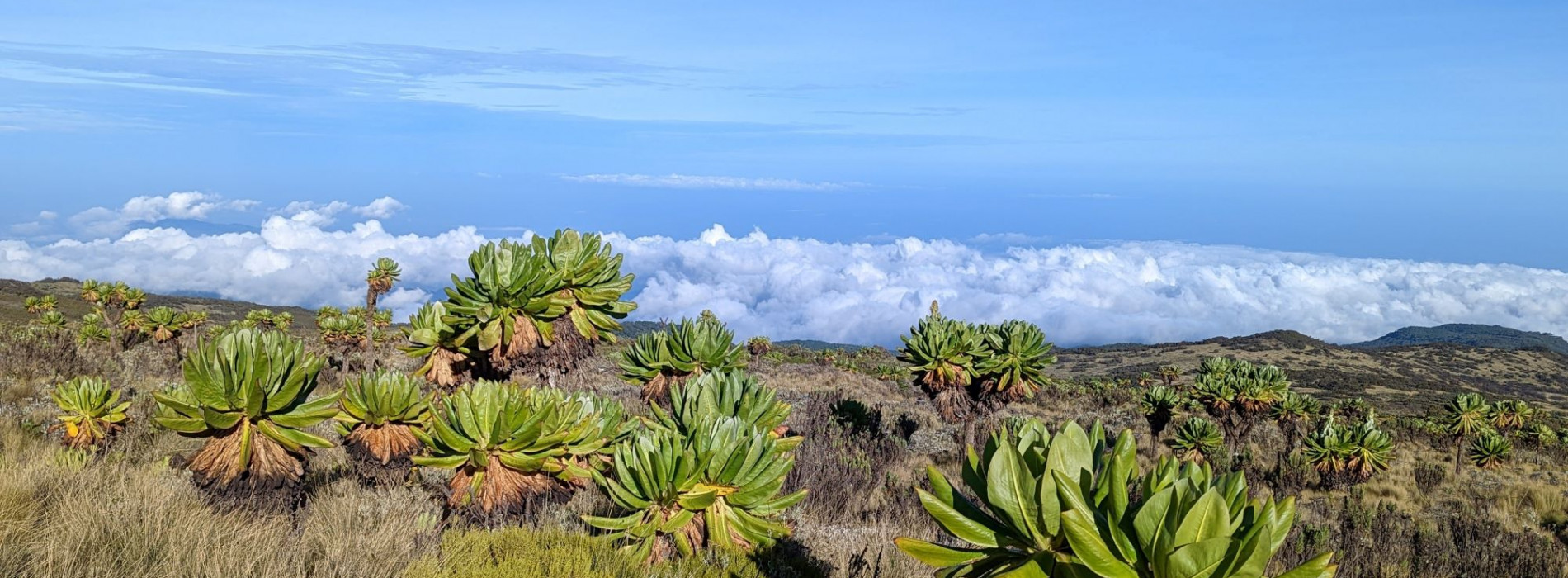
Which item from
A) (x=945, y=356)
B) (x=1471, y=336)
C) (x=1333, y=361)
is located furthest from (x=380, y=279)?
(x=1471, y=336)

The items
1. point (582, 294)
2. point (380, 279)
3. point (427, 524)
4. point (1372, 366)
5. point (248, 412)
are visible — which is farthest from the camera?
point (1372, 366)

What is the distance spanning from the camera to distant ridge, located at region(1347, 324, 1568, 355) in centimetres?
9475

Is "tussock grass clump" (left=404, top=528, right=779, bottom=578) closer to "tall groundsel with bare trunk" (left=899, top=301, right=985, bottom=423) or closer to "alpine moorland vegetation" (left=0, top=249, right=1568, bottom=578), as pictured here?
"alpine moorland vegetation" (left=0, top=249, right=1568, bottom=578)

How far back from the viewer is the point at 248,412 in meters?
4.77

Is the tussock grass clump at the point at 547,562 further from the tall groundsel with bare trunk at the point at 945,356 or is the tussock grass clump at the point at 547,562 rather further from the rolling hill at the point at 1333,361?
the rolling hill at the point at 1333,361

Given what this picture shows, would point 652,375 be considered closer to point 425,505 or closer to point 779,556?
point 425,505

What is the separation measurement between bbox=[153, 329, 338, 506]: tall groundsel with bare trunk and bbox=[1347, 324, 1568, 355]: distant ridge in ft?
365

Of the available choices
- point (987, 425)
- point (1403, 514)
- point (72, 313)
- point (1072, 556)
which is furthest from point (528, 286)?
point (72, 313)

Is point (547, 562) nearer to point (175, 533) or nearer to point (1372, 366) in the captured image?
point (175, 533)

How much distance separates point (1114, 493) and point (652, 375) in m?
6.40

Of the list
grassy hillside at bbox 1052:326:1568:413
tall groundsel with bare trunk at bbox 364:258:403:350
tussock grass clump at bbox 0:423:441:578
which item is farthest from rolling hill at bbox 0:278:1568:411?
tussock grass clump at bbox 0:423:441:578

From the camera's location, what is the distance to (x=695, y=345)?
794 cm

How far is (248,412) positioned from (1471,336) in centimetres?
12387

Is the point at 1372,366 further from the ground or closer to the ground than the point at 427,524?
closer to the ground
